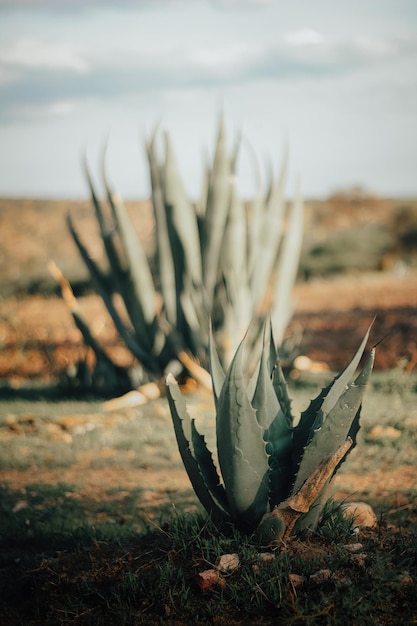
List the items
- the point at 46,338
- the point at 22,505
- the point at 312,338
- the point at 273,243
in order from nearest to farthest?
the point at 22,505, the point at 273,243, the point at 312,338, the point at 46,338

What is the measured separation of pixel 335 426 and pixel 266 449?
1.04 feet

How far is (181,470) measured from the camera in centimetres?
454

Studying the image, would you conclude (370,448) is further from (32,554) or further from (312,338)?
(312,338)

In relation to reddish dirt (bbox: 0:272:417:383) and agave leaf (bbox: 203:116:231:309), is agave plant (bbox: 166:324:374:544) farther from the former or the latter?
reddish dirt (bbox: 0:272:417:383)

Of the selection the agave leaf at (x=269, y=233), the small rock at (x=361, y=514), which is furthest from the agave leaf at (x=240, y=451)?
the agave leaf at (x=269, y=233)

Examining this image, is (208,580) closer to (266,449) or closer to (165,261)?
(266,449)

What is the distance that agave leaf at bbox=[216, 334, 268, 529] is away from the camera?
258 centimetres

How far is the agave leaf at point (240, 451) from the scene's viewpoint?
2.58 metres

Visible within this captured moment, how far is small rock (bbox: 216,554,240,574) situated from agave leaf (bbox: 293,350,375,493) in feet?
1.09

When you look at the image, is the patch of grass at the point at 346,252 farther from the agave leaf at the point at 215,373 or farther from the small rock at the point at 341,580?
the small rock at the point at 341,580

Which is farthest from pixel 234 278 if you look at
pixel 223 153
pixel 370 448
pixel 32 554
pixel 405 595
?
pixel 405 595

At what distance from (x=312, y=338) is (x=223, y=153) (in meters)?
4.65

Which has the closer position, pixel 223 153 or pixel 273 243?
pixel 223 153

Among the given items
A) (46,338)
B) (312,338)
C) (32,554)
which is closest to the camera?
(32,554)
